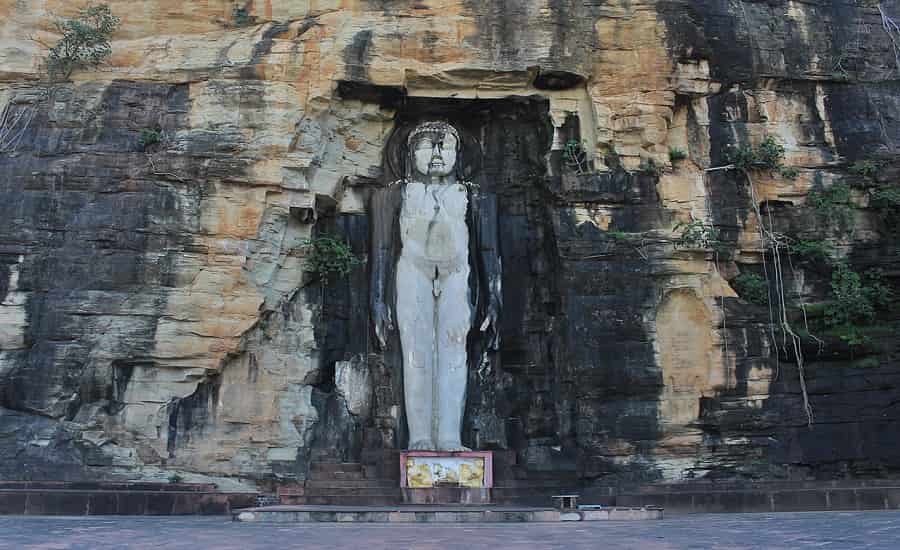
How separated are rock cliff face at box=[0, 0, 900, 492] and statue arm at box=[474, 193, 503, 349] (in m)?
0.31

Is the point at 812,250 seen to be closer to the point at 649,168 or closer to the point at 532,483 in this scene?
the point at 649,168

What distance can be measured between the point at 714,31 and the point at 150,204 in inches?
357

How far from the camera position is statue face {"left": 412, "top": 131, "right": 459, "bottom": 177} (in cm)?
1508

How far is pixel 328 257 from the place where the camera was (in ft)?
47.4

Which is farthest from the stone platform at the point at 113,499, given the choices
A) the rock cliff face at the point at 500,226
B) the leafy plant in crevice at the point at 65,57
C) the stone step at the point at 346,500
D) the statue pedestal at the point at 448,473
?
the leafy plant in crevice at the point at 65,57

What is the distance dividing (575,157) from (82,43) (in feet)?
25.3

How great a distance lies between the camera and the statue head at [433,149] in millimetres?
15086

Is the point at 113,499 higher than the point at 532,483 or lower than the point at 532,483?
lower

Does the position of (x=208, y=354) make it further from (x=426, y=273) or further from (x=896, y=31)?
(x=896, y=31)

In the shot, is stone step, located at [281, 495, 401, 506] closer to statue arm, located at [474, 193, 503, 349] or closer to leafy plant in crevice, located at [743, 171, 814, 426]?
statue arm, located at [474, 193, 503, 349]

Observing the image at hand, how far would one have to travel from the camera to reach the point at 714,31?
1476 centimetres

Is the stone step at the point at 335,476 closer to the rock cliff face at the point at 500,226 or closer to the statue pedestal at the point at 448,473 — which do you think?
the rock cliff face at the point at 500,226

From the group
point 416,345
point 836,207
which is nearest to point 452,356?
point 416,345

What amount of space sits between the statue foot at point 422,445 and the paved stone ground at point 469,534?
387cm
